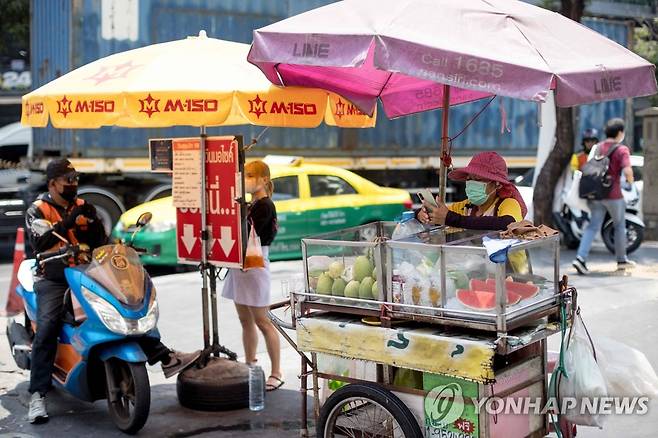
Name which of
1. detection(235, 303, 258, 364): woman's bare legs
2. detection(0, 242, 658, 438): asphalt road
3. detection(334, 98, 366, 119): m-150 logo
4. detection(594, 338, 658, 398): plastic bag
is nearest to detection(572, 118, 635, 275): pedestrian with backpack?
detection(0, 242, 658, 438): asphalt road

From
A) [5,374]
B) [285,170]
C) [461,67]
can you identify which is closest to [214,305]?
[5,374]

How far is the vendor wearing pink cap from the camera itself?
15.2 ft

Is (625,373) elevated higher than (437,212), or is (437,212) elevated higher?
(437,212)

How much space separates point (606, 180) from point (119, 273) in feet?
21.4

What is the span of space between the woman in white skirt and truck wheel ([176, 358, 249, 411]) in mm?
337

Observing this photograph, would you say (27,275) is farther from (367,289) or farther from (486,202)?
(486,202)

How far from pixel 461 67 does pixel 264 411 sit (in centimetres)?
284

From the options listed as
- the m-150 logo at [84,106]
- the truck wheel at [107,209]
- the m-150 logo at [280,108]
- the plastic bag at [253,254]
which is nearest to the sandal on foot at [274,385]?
the plastic bag at [253,254]

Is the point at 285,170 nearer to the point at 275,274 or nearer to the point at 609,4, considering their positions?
the point at 275,274

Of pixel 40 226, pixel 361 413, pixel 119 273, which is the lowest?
pixel 361 413

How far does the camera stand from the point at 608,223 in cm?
1171

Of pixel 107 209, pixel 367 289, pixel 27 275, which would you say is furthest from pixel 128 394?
pixel 107 209

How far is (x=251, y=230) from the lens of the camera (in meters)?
5.78

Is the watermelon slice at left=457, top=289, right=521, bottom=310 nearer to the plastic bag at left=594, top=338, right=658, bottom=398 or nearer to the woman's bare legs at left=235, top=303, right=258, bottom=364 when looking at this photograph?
the plastic bag at left=594, top=338, right=658, bottom=398
